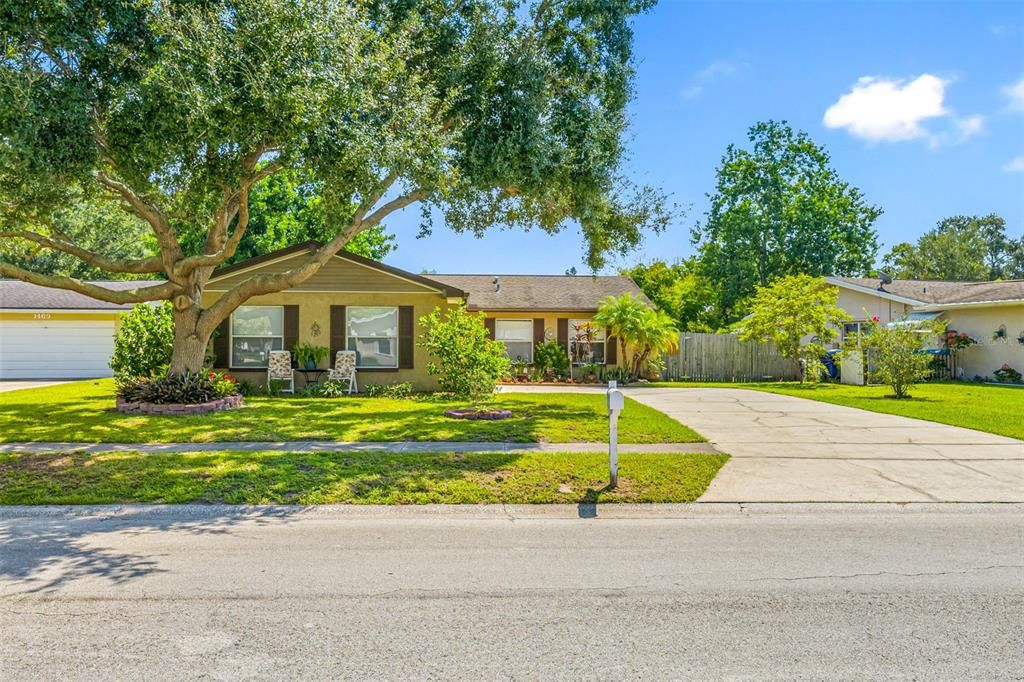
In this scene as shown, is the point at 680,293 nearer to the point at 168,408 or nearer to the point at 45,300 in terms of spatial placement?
the point at 168,408

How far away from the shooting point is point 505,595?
4.31 metres

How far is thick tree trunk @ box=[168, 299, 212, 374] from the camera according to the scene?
13312 mm

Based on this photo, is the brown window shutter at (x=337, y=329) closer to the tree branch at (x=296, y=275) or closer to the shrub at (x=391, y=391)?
the shrub at (x=391, y=391)

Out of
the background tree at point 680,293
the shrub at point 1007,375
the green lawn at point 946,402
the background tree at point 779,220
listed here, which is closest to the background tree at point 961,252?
the background tree at point 779,220

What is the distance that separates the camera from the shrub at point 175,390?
41.4ft

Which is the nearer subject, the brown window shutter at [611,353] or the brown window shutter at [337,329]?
the brown window shutter at [337,329]

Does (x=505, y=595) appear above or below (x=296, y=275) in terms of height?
below

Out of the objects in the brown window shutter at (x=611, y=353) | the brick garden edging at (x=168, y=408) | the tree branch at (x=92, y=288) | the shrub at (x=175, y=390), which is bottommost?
the brick garden edging at (x=168, y=408)

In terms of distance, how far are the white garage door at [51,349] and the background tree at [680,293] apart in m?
22.9

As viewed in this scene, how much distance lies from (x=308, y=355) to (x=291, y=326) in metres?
0.96

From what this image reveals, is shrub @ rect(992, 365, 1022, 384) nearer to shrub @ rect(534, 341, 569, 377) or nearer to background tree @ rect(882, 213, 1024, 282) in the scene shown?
shrub @ rect(534, 341, 569, 377)

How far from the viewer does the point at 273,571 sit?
4738mm

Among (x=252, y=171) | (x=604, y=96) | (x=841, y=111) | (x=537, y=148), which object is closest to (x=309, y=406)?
(x=252, y=171)

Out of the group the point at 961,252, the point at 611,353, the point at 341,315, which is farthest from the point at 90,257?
the point at 961,252
